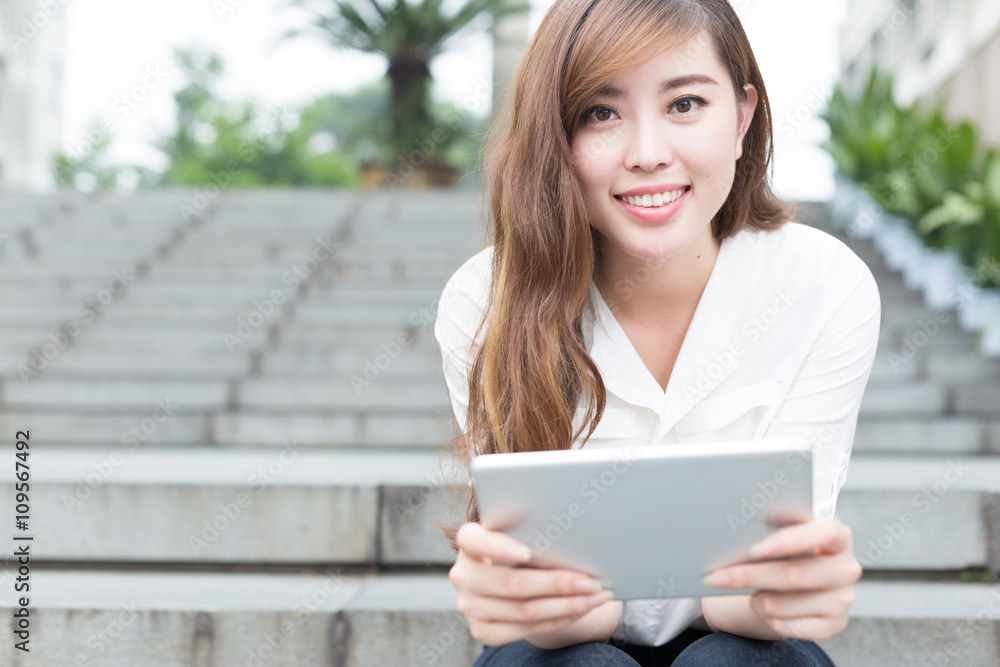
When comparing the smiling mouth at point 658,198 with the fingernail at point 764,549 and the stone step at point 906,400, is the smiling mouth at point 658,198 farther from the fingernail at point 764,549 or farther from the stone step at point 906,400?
the stone step at point 906,400

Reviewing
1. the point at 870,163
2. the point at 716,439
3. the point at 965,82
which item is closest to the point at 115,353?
the point at 716,439

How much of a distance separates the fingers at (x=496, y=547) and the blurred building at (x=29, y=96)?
65.5 feet

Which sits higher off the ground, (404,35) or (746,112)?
(404,35)

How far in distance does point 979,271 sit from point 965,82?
478 cm

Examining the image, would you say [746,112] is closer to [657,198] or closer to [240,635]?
[657,198]

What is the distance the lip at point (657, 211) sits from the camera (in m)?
1.34

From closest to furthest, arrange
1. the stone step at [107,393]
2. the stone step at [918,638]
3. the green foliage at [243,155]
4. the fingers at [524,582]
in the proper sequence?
the fingers at [524,582] < the stone step at [918,638] < the stone step at [107,393] < the green foliage at [243,155]

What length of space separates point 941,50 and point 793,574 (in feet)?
32.0

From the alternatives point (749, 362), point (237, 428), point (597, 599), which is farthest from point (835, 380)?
point (237, 428)

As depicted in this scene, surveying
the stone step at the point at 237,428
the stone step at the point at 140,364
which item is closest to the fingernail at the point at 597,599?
the stone step at the point at 237,428

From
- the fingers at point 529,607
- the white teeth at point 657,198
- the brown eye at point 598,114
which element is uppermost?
the brown eye at point 598,114

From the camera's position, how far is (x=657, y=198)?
52.3 inches

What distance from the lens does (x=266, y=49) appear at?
940 centimetres

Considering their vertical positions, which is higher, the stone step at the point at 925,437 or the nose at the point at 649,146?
the nose at the point at 649,146
